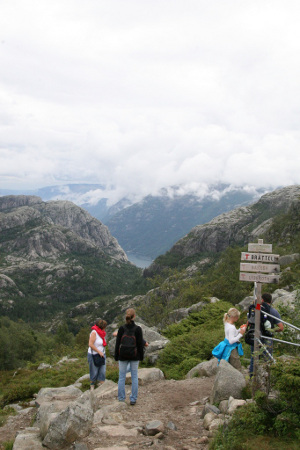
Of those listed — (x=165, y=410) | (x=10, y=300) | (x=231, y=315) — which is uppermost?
(x=231, y=315)

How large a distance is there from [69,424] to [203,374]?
7.90 metres

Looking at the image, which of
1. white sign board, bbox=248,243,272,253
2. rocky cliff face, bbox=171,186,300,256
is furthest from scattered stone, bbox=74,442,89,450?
rocky cliff face, bbox=171,186,300,256

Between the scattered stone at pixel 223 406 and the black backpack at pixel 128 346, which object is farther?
the black backpack at pixel 128 346

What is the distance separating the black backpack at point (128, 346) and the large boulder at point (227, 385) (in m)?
2.80

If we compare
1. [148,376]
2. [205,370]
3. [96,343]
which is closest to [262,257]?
[96,343]

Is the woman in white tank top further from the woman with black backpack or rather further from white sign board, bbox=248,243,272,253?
white sign board, bbox=248,243,272,253

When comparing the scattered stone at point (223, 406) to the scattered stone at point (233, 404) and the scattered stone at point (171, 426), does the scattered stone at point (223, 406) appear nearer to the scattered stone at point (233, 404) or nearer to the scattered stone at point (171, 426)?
the scattered stone at point (233, 404)

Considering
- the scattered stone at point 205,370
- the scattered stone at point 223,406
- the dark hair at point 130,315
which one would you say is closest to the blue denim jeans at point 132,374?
the dark hair at point 130,315

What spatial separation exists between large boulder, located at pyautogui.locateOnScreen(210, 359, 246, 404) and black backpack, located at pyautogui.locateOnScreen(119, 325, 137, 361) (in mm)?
2798

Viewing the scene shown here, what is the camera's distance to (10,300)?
185500 millimetres

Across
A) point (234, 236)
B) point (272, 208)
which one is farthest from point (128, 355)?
point (272, 208)

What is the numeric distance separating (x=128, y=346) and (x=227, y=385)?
3347mm

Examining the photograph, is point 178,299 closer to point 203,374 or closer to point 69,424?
point 203,374

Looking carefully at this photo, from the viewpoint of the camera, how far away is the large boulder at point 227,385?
9.33 m
